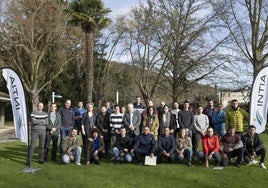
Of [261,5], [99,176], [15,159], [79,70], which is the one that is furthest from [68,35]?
[99,176]

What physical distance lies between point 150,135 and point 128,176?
2060 millimetres

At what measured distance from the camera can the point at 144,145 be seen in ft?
39.2

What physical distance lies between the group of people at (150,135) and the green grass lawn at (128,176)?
14.7 inches

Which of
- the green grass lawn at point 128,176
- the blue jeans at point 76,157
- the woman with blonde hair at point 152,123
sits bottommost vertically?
the green grass lawn at point 128,176

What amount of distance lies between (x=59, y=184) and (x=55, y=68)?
29692 mm

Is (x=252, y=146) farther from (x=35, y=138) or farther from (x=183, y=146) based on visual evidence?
(x=35, y=138)

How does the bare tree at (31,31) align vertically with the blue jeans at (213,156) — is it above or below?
above

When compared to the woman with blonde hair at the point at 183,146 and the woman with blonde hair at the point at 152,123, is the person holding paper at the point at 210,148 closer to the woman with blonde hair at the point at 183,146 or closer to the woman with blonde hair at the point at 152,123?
the woman with blonde hair at the point at 183,146

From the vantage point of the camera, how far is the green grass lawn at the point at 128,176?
9.52m

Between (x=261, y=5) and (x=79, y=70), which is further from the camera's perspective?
(x=79, y=70)

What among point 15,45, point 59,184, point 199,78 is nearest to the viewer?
point 59,184

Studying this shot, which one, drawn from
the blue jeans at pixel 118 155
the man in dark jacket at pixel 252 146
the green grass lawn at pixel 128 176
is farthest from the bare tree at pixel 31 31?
the man in dark jacket at pixel 252 146

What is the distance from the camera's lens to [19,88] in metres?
11.6

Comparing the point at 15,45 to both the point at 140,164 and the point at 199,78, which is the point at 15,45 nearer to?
the point at 199,78
